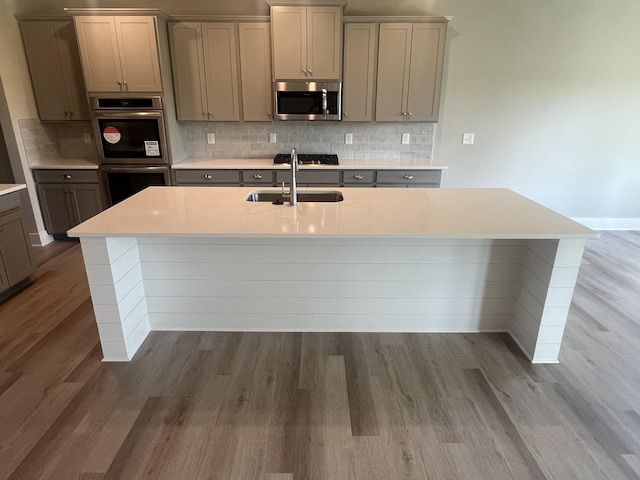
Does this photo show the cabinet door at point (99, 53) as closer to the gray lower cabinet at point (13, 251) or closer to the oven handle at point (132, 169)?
the oven handle at point (132, 169)

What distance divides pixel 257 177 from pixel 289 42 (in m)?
1.41

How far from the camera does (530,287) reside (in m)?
2.40

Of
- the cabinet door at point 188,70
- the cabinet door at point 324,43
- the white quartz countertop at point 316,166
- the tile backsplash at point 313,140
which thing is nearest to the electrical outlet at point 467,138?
the tile backsplash at point 313,140

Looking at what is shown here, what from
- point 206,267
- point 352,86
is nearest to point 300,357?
point 206,267

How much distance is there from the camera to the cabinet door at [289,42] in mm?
3861

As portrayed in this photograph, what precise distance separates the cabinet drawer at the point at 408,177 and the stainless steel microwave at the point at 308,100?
807mm

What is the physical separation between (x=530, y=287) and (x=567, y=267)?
0.96 ft

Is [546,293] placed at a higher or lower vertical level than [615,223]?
higher

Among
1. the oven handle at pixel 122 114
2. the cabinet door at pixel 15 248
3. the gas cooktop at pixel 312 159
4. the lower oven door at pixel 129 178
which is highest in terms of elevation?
the oven handle at pixel 122 114

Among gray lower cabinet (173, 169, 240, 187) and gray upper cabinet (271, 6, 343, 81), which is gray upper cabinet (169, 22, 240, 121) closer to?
gray upper cabinet (271, 6, 343, 81)

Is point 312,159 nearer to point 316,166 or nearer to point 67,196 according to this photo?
point 316,166

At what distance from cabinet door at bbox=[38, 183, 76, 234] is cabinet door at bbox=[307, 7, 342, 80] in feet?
9.72

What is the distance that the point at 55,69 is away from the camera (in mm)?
4125

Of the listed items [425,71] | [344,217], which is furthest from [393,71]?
[344,217]
